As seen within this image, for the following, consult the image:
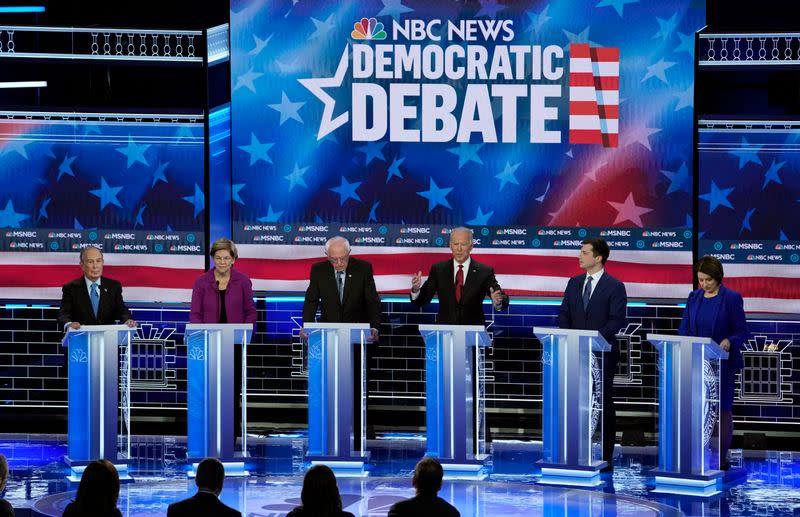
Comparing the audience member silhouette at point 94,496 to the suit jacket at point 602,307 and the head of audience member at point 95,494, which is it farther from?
the suit jacket at point 602,307

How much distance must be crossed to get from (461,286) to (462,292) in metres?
0.04

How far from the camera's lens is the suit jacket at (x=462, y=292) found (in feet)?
30.7

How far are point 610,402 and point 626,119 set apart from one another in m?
2.49

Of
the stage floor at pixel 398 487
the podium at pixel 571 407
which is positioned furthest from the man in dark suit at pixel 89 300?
the podium at pixel 571 407

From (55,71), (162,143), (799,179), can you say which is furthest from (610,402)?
(55,71)

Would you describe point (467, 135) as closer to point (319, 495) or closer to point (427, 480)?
point (427, 480)

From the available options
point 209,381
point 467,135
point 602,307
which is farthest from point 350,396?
point 467,135

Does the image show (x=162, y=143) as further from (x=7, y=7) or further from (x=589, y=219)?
(x=589, y=219)

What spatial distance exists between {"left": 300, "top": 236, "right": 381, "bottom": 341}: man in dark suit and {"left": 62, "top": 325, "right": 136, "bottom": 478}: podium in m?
1.34

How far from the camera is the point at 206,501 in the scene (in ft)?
17.5

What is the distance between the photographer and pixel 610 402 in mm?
9086

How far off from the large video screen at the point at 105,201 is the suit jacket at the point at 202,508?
5.73 metres

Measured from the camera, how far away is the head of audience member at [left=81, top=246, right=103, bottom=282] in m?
9.30

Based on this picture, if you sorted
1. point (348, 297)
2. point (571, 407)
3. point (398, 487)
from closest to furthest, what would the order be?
1. point (398, 487)
2. point (571, 407)
3. point (348, 297)
